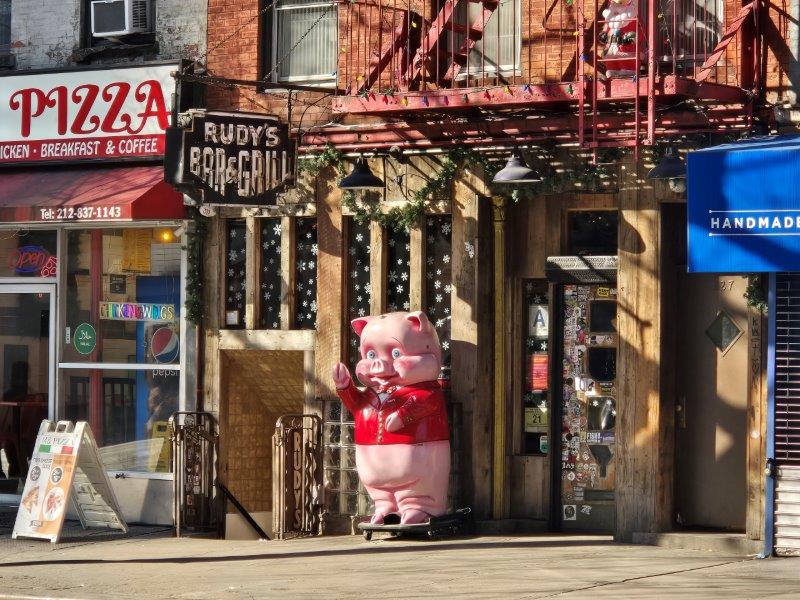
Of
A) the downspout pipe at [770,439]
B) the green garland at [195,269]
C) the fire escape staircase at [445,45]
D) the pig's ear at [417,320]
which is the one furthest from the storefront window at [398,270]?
the downspout pipe at [770,439]

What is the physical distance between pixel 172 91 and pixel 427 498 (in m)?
5.05

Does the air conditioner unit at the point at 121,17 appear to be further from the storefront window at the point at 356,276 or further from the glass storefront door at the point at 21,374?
the storefront window at the point at 356,276

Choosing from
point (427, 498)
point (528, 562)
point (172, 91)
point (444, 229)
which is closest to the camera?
point (528, 562)

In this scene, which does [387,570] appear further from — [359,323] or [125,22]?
[125,22]

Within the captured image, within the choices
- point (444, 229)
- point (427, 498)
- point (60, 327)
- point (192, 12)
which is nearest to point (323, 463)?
point (427, 498)

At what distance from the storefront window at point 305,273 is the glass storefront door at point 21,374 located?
10.2ft

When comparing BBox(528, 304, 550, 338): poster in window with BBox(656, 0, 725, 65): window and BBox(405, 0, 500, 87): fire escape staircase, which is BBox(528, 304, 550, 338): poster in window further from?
BBox(656, 0, 725, 65): window

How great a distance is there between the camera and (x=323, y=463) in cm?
1504

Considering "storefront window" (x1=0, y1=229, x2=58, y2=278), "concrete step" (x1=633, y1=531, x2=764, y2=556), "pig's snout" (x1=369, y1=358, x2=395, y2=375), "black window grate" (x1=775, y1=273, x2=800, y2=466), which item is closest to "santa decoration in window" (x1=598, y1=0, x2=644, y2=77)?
"black window grate" (x1=775, y1=273, x2=800, y2=466)

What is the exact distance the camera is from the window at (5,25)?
56.7ft

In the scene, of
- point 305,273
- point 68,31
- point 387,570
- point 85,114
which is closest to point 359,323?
point 305,273

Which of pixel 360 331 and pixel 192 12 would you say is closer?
pixel 360 331

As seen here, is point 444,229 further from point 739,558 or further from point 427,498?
point 739,558

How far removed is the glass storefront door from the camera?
17.1 m
